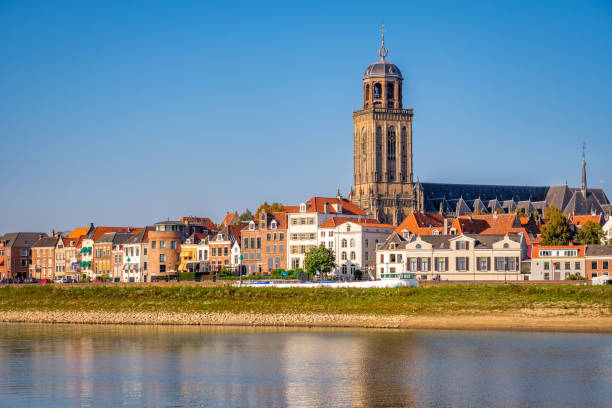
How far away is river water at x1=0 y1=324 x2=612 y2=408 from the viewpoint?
42031 millimetres

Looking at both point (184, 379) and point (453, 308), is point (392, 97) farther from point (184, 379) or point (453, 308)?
point (184, 379)

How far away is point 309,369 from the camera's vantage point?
4972 cm

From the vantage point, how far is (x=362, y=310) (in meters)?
73.7

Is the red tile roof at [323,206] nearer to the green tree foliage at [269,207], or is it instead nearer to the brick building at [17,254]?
the green tree foliage at [269,207]

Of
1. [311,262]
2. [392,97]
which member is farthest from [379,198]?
[311,262]

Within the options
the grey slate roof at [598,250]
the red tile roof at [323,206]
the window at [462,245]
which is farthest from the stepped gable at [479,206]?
the grey slate roof at [598,250]

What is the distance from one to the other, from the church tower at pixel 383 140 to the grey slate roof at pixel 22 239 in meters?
52.8

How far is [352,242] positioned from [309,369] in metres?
64.2

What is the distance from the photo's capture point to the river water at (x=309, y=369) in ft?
138

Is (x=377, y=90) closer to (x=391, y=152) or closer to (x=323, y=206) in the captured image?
(x=391, y=152)

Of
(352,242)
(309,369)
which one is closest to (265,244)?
(352,242)

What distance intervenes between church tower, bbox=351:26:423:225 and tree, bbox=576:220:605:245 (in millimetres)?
55090

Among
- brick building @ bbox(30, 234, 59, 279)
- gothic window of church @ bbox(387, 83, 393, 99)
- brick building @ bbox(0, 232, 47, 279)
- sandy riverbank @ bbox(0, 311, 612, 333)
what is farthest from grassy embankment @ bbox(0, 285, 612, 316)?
gothic window of church @ bbox(387, 83, 393, 99)

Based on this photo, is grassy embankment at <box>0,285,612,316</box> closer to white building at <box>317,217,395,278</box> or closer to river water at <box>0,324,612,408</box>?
river water at <box>0,324,612,408</box>
